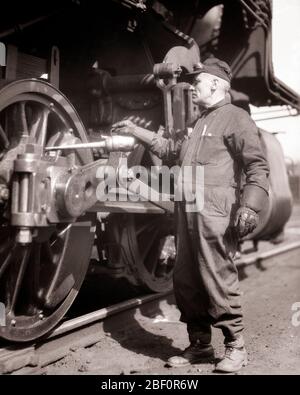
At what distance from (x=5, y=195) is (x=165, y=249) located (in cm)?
217

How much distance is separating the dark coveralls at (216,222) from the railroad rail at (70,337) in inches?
28.5

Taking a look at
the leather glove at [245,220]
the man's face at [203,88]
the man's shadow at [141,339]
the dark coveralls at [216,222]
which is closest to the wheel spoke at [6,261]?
the dark coveralls at [216,222]

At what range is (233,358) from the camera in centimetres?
281

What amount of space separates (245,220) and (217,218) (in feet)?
0.58

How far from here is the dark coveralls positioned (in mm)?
2773

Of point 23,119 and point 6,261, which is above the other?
point 23,119

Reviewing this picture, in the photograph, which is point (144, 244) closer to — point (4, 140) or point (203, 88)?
point (203, 88)

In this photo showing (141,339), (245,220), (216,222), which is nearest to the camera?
(245,220)

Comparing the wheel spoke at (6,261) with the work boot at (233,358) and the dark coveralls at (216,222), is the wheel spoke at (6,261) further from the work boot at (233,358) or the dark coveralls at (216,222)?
the work boot at (233,358)

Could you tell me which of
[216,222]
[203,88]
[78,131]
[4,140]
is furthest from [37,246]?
[203,88]

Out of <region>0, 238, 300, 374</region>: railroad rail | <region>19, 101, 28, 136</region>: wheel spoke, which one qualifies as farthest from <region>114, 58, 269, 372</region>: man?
<region>19, 101, 28, 136</region>: wheel spoke

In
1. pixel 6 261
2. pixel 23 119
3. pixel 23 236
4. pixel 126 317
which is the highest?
pixel 23 119

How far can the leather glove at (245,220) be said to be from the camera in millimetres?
2652

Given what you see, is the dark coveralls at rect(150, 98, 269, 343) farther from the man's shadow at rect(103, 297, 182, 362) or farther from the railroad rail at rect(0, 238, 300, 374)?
the railroad rail at rect(0, 238, 300, 374)
